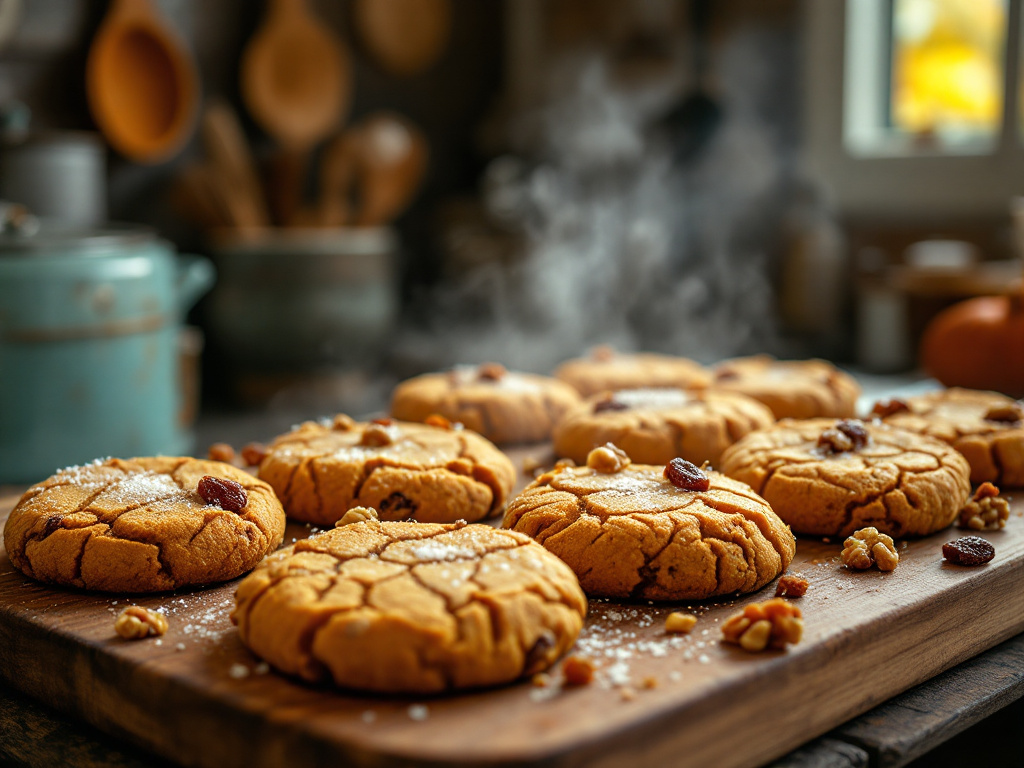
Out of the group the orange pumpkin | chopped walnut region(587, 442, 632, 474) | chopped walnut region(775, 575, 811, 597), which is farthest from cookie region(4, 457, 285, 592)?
the orange pumpkin

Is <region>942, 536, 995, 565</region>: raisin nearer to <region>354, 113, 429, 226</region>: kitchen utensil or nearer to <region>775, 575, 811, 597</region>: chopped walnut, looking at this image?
<region>775, 575, 811, 597</region>: chopped walnut

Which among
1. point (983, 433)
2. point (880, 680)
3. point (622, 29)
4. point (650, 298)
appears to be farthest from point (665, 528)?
point (622, 29)

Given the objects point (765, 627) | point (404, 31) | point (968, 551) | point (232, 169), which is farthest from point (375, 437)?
point (404, 31)

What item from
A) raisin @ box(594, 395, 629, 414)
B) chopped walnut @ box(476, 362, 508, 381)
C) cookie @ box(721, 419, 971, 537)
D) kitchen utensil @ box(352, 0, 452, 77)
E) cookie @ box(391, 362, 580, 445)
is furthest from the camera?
kitchen utensil @ box(352, 0, 452, 77)

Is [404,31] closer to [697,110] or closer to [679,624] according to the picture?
[697,110]

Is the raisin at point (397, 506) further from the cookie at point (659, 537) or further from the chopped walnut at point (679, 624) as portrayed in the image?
the chopped walnut at point (679, 624)
